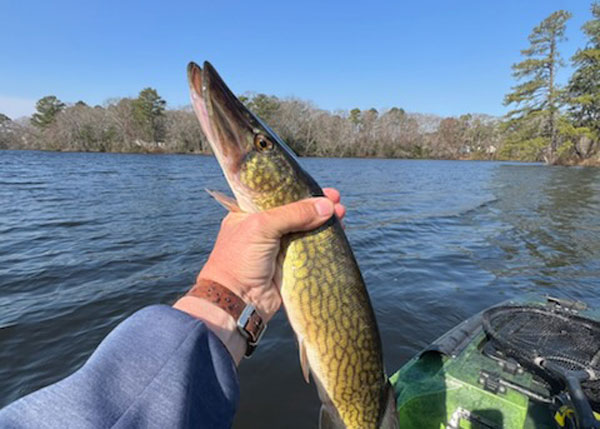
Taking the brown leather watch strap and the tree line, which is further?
the tree line

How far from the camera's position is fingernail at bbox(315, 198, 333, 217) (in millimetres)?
1729

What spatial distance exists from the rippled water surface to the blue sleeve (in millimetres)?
2508

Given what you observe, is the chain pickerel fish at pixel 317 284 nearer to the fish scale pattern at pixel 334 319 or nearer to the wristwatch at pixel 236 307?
the fish scale pattern at pixel 334 319

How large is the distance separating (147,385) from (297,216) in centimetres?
99

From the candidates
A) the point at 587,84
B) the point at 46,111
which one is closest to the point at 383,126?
the point at 587,84

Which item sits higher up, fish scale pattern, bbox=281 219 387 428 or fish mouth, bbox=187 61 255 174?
fish mouth, bbox=187 61 255 174

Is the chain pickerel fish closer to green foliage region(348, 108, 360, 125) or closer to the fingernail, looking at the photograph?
the fingernail

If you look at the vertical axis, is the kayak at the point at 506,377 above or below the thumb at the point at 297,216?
below

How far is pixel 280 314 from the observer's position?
5.06 meters

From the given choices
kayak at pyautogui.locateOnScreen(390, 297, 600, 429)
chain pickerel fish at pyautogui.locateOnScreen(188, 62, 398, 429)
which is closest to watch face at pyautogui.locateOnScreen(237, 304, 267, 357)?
chain pickerel fish at pyautogui.locateOnScreen(188, 62, 398, 429)

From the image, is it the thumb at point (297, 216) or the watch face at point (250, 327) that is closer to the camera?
the watch face at point (250, 327)

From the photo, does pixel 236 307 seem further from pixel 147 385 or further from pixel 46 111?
pixel 46 111

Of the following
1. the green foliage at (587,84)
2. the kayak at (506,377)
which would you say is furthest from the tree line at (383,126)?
the kayak at (506,377)

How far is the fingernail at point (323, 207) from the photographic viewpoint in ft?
5.67
